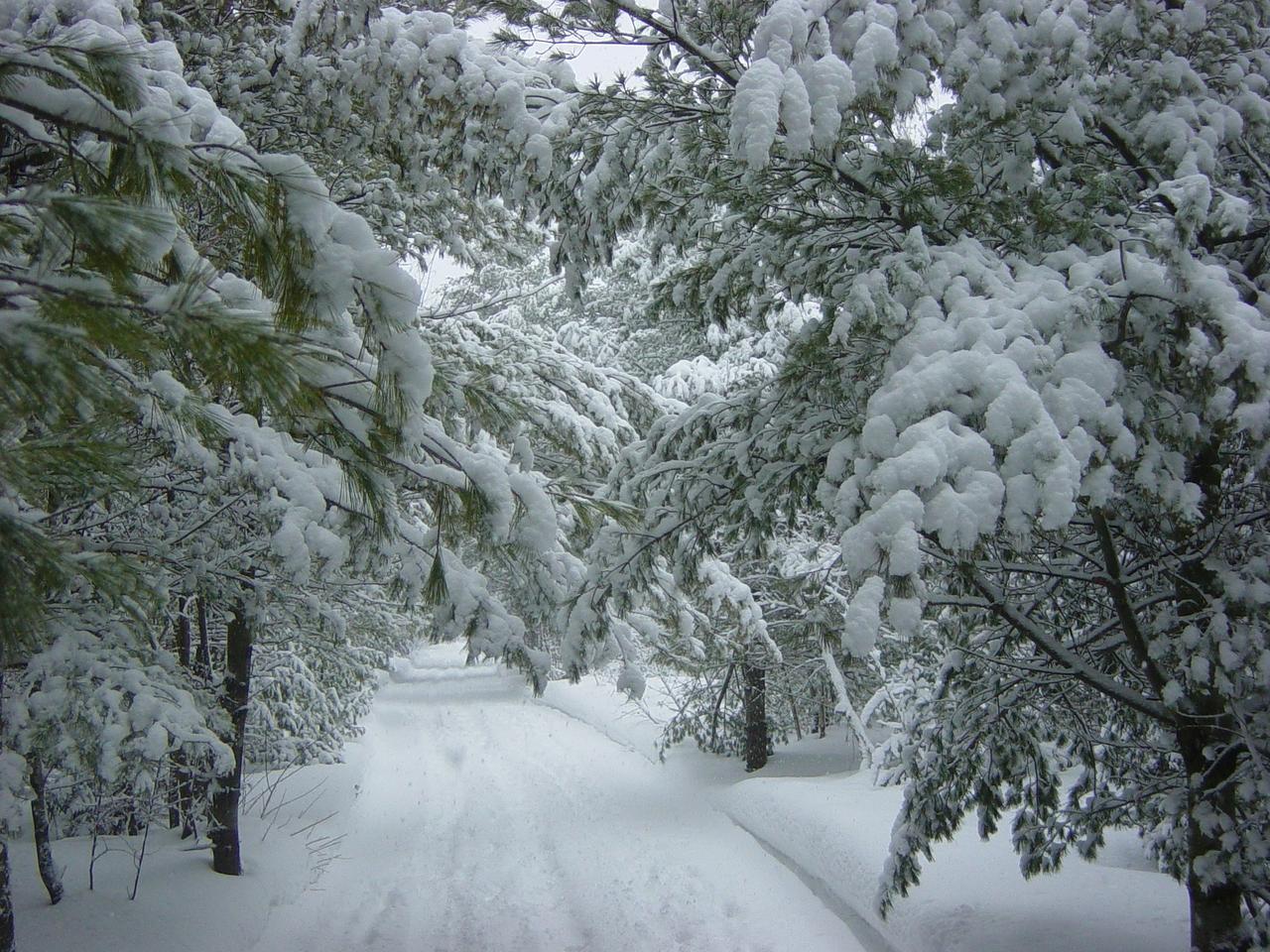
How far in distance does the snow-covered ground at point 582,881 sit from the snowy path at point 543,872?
0.09 feet

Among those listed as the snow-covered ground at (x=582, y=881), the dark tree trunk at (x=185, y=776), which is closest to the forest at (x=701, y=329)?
the snow-covered ground at (x=582, y=881)

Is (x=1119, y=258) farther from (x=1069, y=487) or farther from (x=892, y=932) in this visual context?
(x=892, y=932)

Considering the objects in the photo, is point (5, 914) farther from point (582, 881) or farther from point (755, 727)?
point (755, 727)

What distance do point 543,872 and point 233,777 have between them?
3.16 metres

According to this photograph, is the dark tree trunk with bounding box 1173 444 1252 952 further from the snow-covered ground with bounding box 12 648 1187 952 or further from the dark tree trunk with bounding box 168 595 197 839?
the dark tree trunk with bounding box 168 595 197 839

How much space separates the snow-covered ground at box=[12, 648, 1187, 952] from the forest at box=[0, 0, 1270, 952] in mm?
378

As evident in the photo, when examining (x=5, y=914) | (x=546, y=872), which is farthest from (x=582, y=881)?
(x=5, y=914)

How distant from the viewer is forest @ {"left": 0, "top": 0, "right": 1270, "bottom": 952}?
8.04 feet

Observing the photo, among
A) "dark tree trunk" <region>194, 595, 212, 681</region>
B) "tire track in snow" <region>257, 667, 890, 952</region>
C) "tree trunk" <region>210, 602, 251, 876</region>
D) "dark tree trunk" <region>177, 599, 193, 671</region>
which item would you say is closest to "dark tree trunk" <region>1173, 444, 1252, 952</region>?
"tire track in snow" <region>257, 667, 890, 952</region>

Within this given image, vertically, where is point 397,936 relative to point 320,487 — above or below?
below

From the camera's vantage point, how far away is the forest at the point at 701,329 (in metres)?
2.45

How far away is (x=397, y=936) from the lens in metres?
6.57

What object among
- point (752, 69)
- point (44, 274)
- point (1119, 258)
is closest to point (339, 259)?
point (44, 274)

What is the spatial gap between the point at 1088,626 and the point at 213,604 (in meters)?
6.48
